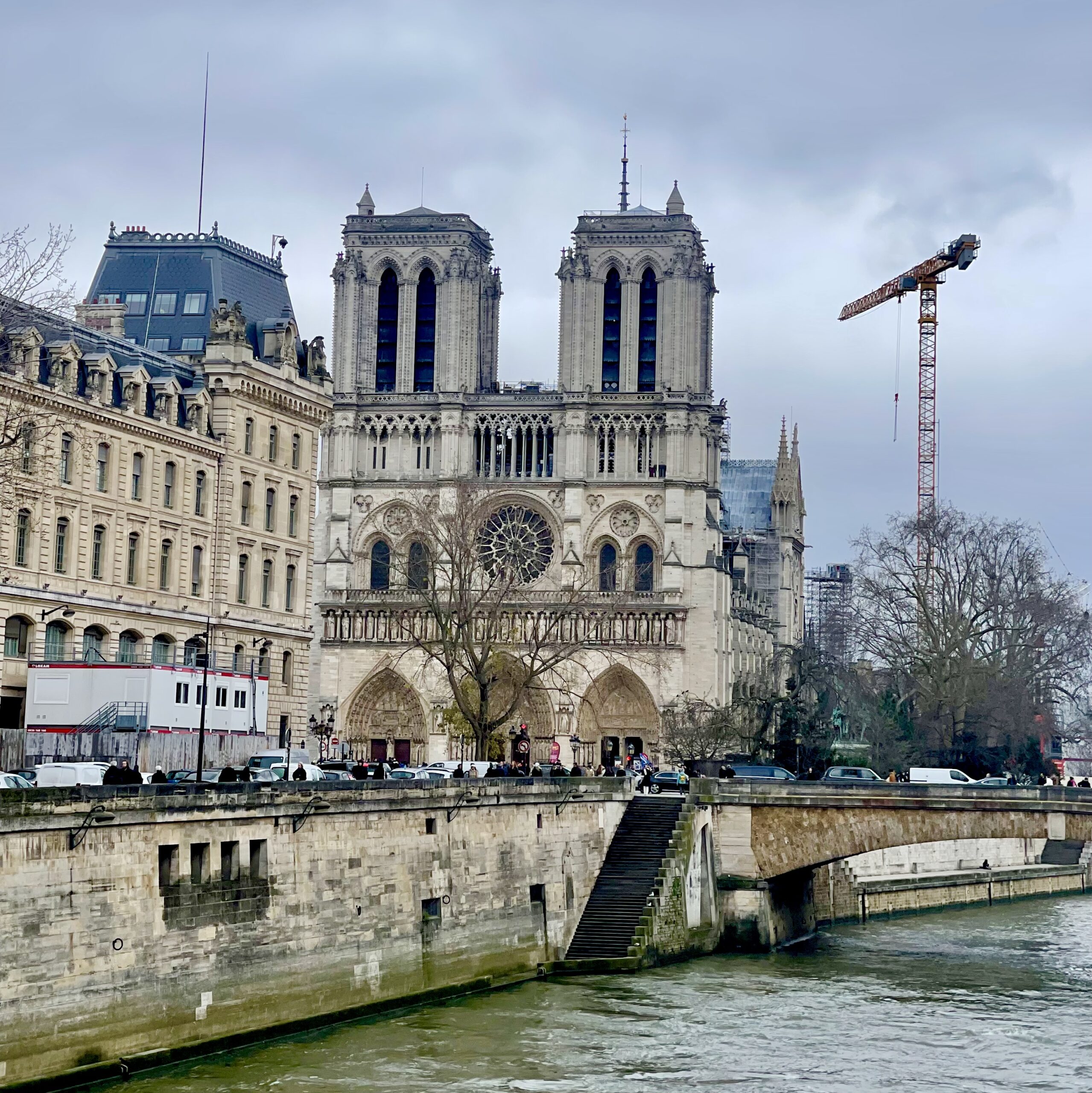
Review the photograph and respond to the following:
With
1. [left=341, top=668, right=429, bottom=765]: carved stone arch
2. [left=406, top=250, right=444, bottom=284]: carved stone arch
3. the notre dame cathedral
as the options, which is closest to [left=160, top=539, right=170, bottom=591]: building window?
the notre dame cathedral

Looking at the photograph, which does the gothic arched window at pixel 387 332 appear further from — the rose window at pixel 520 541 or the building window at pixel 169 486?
the building window at pixel 169 486

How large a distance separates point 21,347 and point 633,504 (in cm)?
Result: 6111

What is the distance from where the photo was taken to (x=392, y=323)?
116 m

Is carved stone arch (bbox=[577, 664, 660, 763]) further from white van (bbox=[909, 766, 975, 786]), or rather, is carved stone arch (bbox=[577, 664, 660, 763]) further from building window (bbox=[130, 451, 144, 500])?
building window (bbox=[130, 451, 144, 500])

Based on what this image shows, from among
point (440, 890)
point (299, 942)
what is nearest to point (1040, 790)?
point (440, 890)

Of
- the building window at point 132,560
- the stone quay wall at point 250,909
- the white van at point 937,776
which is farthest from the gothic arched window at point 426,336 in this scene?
the stone quay wall at point 250,909

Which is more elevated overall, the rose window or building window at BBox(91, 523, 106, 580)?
the rose window

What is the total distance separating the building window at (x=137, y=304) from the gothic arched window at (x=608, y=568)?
1562 inches

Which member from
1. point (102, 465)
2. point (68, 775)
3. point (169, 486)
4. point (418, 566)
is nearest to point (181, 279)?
point (169, 486)

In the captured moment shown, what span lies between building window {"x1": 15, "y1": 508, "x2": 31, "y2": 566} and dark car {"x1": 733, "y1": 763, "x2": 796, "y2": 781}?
2202cm

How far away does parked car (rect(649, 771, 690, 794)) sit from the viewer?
60281 mm

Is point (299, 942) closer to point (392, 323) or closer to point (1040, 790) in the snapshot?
point (1040, 790)

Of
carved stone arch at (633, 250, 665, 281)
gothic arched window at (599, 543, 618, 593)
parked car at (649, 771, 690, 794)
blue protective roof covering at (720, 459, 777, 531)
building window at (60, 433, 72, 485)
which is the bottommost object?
parked car at (649, 771, 690, 794)

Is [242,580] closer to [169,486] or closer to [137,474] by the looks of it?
[169,486]
